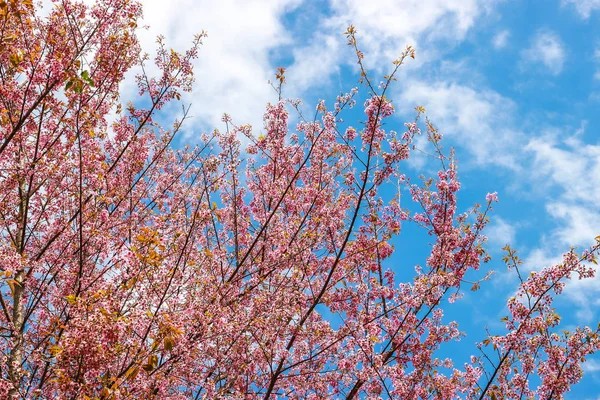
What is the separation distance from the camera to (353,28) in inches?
345

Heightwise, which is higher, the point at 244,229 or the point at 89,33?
the point at 89,33

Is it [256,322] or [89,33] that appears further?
[89,33]

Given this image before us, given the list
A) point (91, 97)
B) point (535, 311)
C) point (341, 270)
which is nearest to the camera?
point (535, 311)

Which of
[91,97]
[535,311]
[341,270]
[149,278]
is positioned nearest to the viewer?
[149,278]

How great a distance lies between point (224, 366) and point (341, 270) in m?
3.91

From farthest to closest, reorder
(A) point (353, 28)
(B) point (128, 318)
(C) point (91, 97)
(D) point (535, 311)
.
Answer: (C) point (91, 97)
(A) point (353, 28)
(D) point (535, 311)
(B) point (128, 318)

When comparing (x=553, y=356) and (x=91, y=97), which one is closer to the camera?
(x=553, y=356)

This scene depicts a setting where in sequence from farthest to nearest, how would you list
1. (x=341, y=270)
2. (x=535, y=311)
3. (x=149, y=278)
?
1. (x=341, y=270)
2. (x=535, y=311)
3. (x=149, y=278)

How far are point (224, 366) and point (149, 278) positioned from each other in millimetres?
2691

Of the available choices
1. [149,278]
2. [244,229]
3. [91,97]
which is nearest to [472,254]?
[244,229]

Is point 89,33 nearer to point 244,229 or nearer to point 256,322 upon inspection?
point 244,229

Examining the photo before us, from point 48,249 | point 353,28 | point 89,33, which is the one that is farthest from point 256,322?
point 89,33

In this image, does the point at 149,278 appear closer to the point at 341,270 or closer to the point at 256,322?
the point at 256,322

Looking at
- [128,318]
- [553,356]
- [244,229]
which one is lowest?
[128,318]
